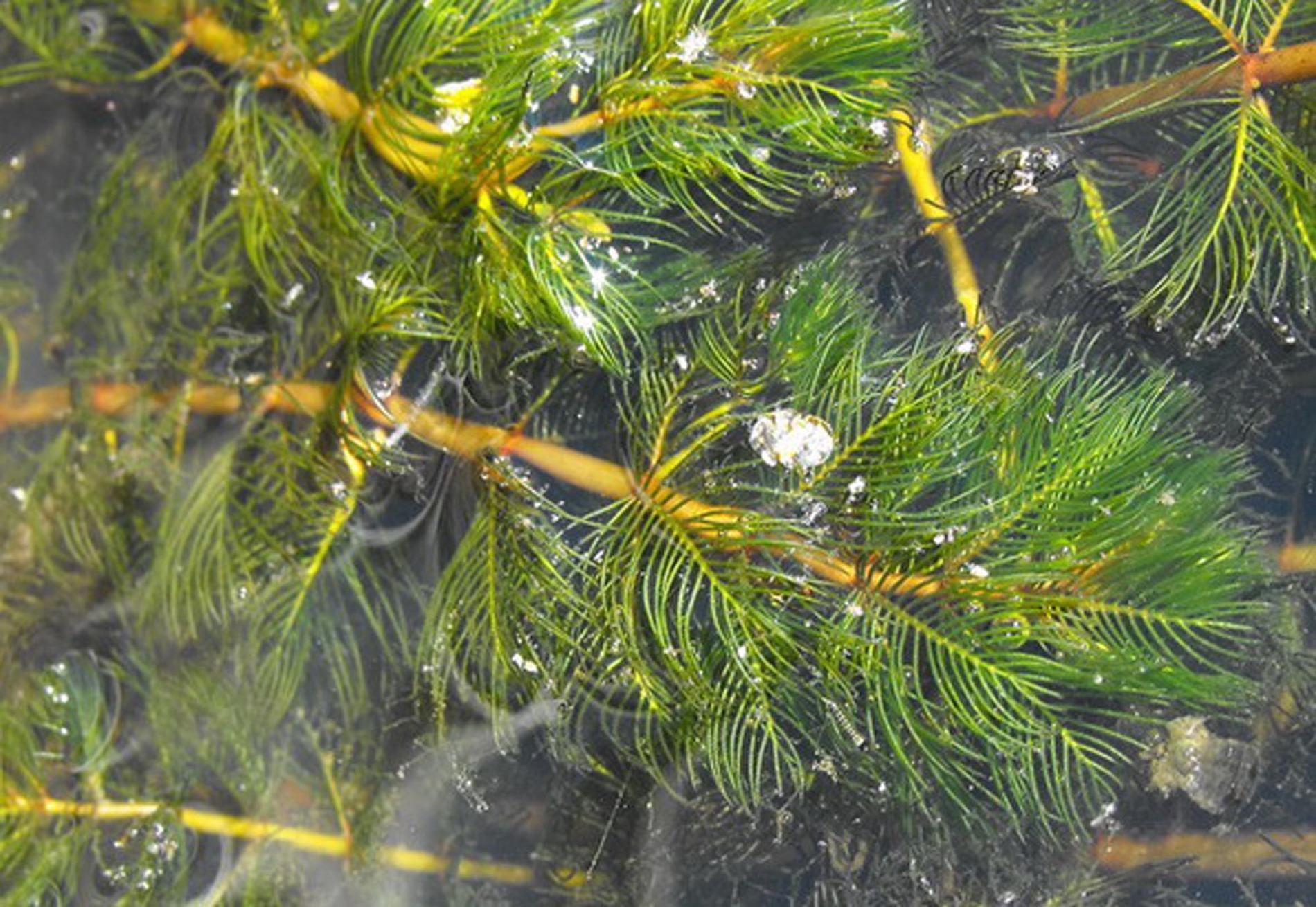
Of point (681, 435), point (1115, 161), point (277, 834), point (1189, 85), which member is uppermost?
point (1189, 85)

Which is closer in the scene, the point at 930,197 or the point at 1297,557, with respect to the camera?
the point at 1297,557

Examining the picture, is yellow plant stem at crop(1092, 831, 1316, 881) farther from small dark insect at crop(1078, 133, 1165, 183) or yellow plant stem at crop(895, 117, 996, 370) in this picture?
small dark insect at crop(1078, 133, 1165, 183)

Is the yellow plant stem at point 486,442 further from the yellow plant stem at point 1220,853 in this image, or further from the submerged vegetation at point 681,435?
the yellow plant stem at point 1220,853

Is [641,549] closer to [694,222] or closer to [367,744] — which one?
[694,222]

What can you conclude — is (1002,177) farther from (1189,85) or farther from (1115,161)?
(1189,85)

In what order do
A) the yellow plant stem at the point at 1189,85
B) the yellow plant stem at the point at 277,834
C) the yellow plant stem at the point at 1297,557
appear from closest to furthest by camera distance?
1. the yellow plant stem at the point at 1189,85
2. the yellow plant stem at the point at 1297,557
3. the yellow plant stem at the point at 277,834

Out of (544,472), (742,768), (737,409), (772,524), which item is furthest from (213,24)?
(742,768)

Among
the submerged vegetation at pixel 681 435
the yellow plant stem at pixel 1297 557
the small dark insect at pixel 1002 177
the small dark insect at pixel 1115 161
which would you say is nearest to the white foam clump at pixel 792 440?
the submerged vegetation at pixel 681 435

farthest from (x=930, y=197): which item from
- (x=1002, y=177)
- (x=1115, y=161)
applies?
(x=1115, y=161)
